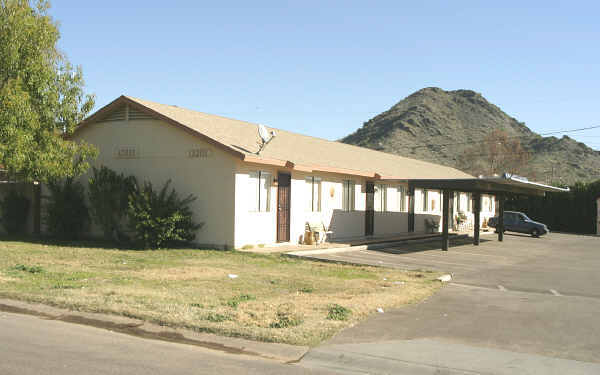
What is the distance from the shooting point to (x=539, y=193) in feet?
100

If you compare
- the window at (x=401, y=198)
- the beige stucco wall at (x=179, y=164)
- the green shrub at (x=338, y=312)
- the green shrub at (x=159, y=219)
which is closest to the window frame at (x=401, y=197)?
the window at (x=401, y=198)

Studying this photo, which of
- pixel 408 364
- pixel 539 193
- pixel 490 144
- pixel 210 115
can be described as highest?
pixel 490 144

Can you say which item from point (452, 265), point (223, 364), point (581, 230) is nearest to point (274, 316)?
point (223, 364)

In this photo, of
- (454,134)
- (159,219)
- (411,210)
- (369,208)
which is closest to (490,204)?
(411,210)

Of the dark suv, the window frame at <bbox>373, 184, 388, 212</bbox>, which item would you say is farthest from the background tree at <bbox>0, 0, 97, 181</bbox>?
the dark suv

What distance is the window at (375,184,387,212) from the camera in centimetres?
2473

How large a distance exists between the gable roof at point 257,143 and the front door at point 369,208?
69cm

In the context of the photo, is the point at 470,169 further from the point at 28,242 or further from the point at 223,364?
the point at 223,364

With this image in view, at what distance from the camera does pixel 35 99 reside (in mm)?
16969

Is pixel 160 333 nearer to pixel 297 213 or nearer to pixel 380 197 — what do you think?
pixel 297 213

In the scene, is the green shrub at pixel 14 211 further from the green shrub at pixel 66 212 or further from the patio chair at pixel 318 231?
the patio chair at pixel 318 231

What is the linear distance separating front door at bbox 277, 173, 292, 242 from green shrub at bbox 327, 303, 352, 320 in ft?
31.2

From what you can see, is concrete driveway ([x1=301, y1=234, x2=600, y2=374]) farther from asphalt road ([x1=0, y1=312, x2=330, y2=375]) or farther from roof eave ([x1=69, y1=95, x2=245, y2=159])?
roof eave ([x1=69, y1=95, x2=245, y2=159])

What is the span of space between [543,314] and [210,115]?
50.5 feet
